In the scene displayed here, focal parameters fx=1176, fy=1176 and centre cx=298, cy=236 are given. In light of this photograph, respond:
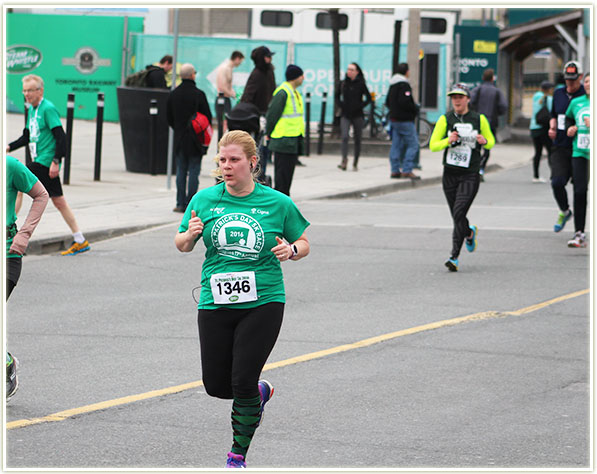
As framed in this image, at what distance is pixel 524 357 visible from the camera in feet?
26.0

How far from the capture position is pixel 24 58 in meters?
29.5

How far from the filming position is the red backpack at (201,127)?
15005 mm

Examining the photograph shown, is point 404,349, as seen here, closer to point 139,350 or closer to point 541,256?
point 139,350

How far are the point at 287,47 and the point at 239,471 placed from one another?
2478 cm

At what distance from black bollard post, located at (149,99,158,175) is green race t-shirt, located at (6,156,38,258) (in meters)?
11.9

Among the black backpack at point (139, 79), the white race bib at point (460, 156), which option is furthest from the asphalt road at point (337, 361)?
the black backpack at point (139, 79)

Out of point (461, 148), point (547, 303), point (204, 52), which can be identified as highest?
point (204, 52)

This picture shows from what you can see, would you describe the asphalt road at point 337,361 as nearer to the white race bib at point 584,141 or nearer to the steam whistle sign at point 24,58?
the white race bib at point 584,141

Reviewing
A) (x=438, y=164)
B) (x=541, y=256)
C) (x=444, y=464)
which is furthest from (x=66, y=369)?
(x=438, y=164)

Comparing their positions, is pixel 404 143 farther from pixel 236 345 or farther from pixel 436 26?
pixel 236 345

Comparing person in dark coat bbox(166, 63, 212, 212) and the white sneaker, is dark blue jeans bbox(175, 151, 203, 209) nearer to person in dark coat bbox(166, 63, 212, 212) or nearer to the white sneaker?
person in dark coat bbox(166, 63, 212, 212)

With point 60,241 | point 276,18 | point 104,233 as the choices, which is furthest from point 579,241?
point 276,18

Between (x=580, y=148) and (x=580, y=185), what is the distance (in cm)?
42

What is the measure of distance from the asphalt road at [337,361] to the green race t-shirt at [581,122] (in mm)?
1131
